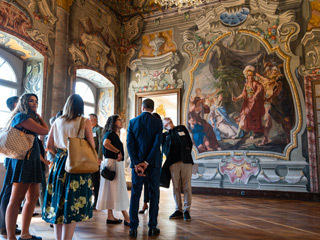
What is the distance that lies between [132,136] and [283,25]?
6293 millimetres

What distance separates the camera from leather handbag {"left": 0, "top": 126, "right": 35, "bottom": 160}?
2.89 meters

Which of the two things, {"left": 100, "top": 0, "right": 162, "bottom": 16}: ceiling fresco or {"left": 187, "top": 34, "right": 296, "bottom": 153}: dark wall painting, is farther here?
{"left": 100, "top": 0, "right": 162, "bottom": 16}: ceiling fresco

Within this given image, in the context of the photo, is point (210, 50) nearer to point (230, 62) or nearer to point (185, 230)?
point (230, 62)

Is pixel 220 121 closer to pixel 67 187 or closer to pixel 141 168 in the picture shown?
pixel 141 168

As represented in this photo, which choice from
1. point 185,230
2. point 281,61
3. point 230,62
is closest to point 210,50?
point 230,62

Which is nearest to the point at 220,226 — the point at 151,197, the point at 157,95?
the point at 151,197

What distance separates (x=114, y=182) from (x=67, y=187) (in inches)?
61.1

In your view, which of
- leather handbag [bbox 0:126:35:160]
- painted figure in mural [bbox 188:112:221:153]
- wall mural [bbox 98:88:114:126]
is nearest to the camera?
leather handbag [bbox 0:126:35:160]

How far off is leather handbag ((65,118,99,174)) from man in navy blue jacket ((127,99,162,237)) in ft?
3.13

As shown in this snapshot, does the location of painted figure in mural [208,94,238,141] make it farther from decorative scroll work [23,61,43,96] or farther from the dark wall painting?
decorative scroll work [23,61,43,96]

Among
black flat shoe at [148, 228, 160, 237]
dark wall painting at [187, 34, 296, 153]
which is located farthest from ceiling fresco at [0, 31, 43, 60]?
black flat shoe at [148, 228, 160, 237]

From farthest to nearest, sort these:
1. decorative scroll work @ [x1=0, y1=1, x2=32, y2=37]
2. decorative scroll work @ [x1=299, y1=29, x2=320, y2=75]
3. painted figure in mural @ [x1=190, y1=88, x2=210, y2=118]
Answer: painted figure in mural @ [x1=190, y1=88, x2=210, y2=118] → decorative scroll work @ [x1=299, y1=29, x2=320, y2=75] → decorative scroll work @ [x1=0, y1=1, x2=32, y2=37]

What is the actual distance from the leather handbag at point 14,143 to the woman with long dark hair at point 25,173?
5cm

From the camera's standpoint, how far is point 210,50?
8570 mm
